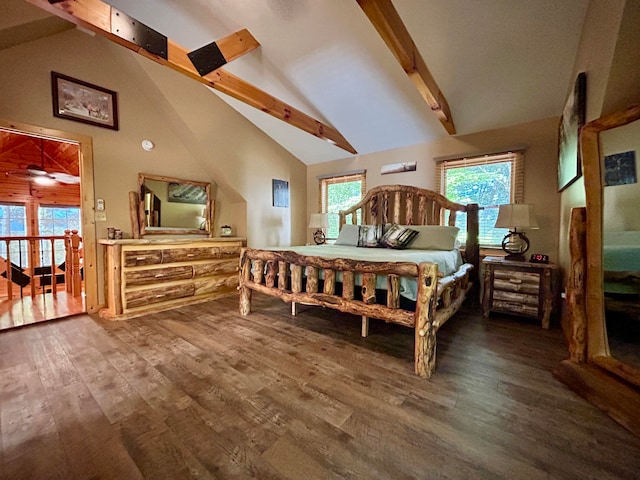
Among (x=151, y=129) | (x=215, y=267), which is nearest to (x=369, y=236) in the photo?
(x=215, y=267)

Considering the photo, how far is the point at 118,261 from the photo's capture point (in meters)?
2.75

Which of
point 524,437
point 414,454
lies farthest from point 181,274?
point 524,437

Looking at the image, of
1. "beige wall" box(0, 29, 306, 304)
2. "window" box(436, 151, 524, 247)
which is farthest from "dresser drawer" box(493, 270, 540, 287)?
"beige wall" box(0, 29, 306, 304)

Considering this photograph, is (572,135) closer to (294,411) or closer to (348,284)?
(348,284)

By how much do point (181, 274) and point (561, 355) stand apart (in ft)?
12.7

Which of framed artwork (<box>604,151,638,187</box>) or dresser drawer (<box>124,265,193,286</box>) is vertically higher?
framed artwork (<box>604,151,638,187</box>)

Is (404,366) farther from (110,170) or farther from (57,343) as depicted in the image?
(110,170)

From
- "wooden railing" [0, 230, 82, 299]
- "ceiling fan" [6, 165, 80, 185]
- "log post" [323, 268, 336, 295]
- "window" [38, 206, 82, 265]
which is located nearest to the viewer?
"log post" [323, 268, 336, 295]

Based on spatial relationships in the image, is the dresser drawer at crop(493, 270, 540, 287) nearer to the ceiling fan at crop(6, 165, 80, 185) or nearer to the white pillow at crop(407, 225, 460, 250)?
the white pillow at crop(407, 225, 460, 250)

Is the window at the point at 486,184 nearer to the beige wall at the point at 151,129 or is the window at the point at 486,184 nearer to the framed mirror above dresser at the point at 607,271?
the framed mirror above dresser at the point at 607,271

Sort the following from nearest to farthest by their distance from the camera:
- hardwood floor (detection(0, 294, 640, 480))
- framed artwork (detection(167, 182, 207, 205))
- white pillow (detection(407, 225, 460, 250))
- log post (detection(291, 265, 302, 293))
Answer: hardwood floor (detection(0, 294, 640, 480))
log post (detection(291, 265, 302, 293))
white pillow (detection(407, 225, 460, 250))
framed artwork (detection(167, 182, 207, 205))

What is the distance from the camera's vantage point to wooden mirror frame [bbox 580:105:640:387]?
1.48m

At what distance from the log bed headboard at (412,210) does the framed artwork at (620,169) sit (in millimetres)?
1749

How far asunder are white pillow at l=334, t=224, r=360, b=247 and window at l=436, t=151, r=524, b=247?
4.27 ft
